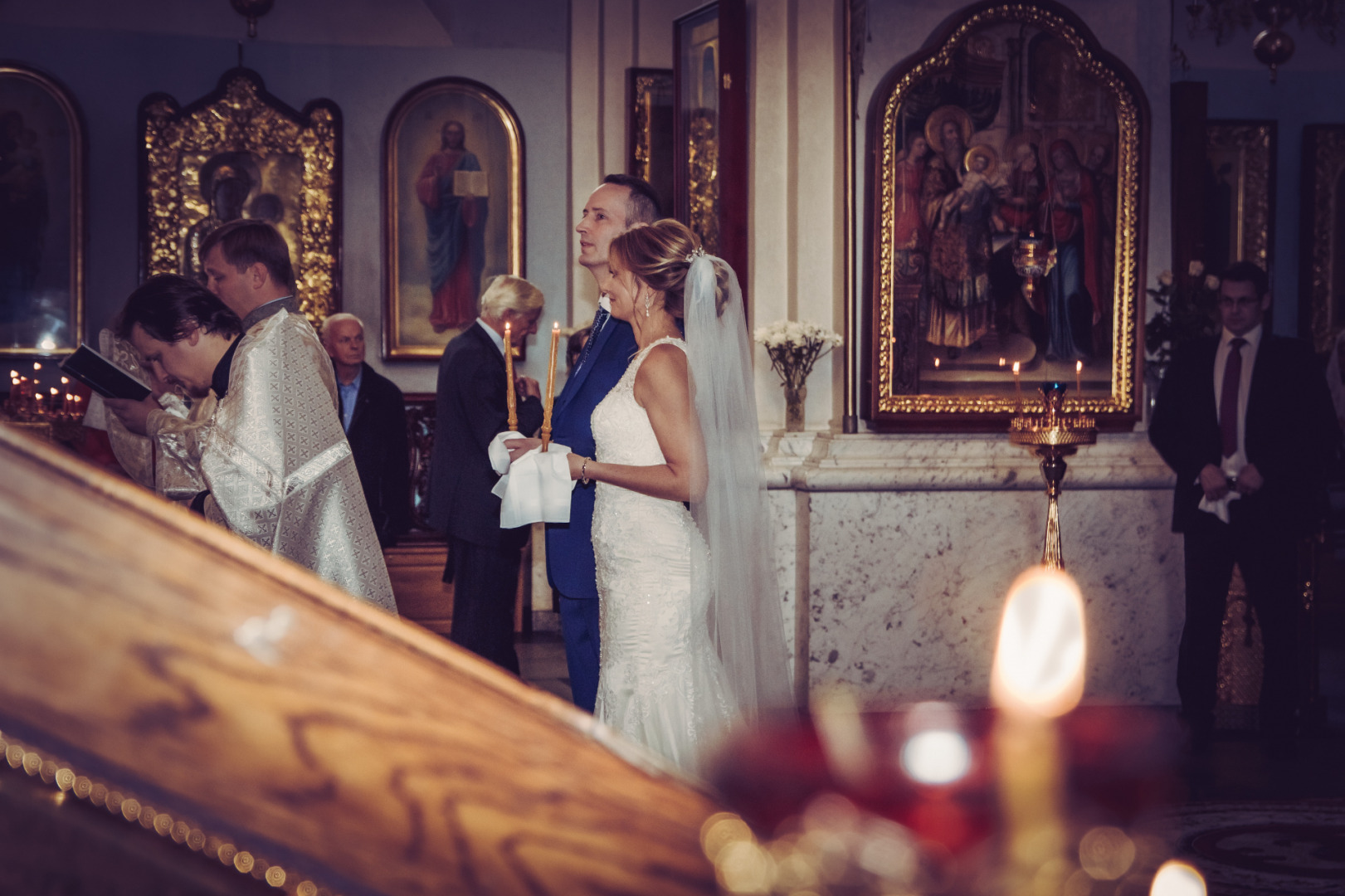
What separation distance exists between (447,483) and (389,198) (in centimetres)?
458

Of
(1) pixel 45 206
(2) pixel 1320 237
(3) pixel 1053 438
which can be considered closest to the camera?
(3) pixel 1053 438

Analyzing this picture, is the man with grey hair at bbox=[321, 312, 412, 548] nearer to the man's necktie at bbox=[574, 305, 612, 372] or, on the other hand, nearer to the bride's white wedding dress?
the man's necktie at bbox=[574, 305, 612, 372]

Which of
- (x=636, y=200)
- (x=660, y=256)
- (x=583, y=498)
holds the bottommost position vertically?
(x=583, y=498)

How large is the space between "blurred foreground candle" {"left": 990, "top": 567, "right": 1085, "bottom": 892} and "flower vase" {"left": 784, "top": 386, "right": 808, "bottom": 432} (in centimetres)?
477

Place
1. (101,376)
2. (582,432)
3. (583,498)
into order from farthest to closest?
(583,498)
(582,432)
(101,376)

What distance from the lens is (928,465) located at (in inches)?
210

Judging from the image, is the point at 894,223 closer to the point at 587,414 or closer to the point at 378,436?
the point at 587,414

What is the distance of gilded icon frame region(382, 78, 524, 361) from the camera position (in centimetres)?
917

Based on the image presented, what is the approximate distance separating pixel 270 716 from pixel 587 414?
10.0 feet

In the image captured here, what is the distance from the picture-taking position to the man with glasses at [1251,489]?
16.6ft

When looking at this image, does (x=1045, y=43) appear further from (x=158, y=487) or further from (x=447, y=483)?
(x=158, y=487)

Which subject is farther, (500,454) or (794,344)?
(794,344)

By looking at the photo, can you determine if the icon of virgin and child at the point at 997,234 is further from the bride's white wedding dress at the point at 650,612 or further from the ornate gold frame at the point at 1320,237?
the ornate gold frame at the point at 1320,237

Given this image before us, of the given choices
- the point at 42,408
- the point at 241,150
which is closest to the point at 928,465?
the point at 42,408
